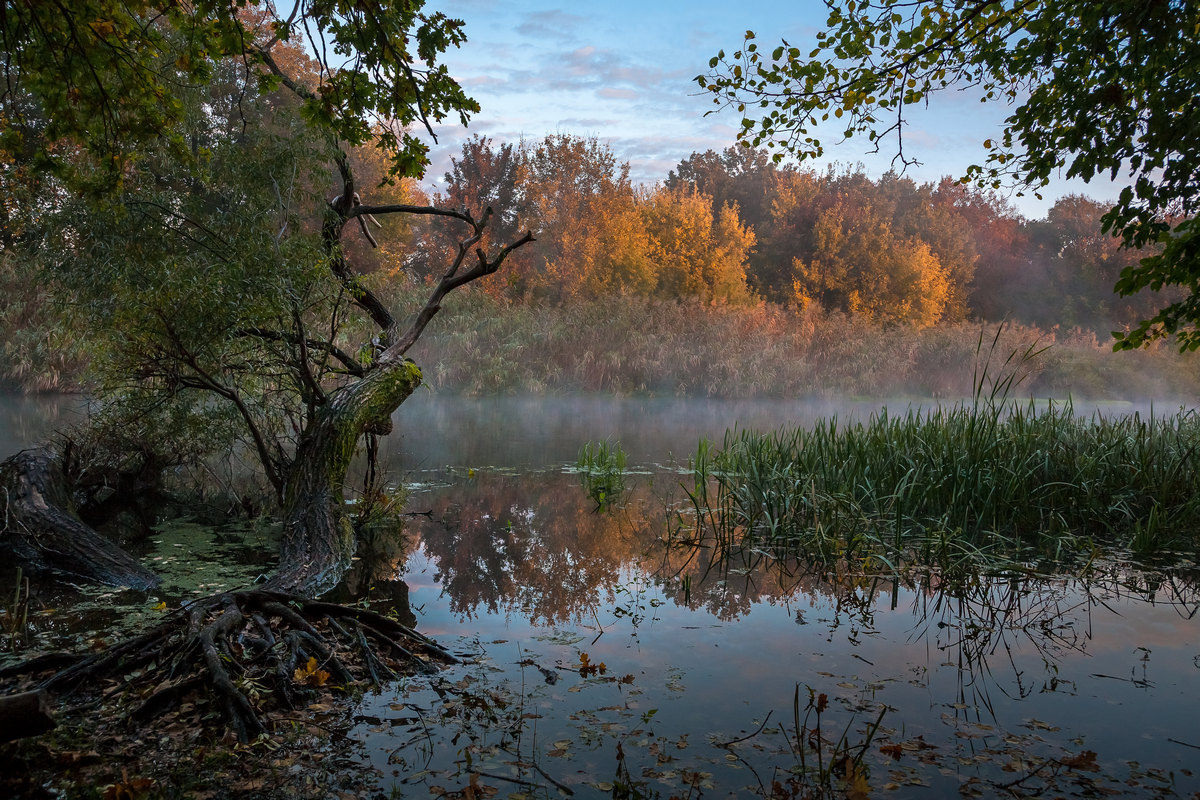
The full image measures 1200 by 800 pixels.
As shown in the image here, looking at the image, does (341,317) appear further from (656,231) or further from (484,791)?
(656,231)

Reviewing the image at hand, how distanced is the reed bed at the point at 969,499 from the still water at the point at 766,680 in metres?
0.42

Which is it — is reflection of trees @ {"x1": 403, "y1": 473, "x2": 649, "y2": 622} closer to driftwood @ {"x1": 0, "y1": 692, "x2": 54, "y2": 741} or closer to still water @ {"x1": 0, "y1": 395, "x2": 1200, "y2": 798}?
still water @ {"x1": 0, "y1": 395, "x2": 1200, "y2": 798}

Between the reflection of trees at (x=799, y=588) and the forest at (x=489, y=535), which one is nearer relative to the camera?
the forest at (x=489, y=535)

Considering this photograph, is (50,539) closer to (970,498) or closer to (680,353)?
(970,498)

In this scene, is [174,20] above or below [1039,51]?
below

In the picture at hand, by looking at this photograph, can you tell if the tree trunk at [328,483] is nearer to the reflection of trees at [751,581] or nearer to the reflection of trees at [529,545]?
the reflection of trees at [529,545]

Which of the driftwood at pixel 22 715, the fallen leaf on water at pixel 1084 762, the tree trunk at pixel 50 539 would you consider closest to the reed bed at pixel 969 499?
the fallen leaf on water at pixel 1084 762

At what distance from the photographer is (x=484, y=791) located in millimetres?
2590

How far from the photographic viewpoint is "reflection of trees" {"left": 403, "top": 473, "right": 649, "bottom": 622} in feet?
17.6

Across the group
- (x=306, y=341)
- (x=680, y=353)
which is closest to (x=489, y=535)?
(x=306, y=341)

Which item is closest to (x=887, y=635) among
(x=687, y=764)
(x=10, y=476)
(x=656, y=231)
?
(x=687, y=764)

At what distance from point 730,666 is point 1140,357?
30.1 metres

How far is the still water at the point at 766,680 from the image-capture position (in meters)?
2.76

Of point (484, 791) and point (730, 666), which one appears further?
point (730, 666)
